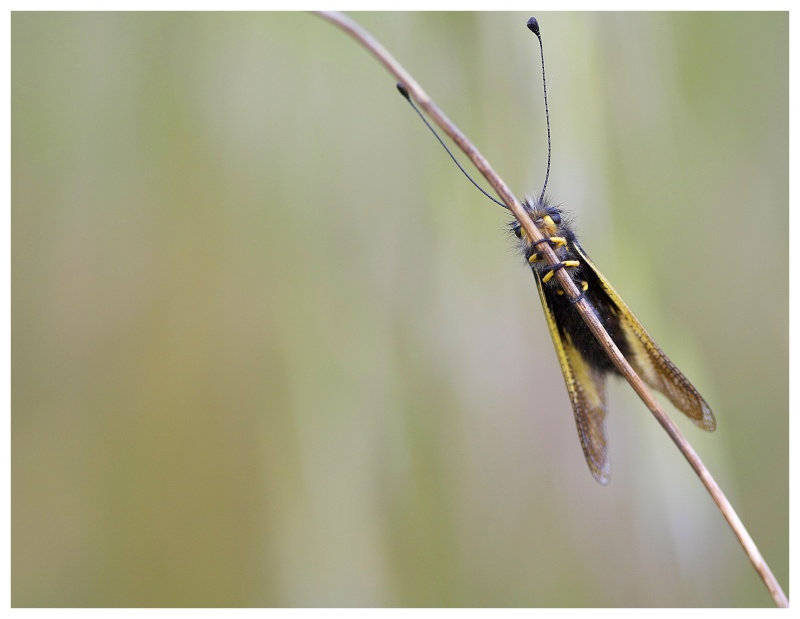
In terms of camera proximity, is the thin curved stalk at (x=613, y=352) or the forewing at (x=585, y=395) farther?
the forewing at (x=585, y=395)

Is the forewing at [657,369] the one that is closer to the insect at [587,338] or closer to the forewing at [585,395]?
the insect at [587,338]

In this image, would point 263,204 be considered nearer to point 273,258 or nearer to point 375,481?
point 273,258

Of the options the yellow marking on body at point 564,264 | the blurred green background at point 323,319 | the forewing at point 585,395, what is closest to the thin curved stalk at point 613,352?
the yellow marking on body at point 564,264

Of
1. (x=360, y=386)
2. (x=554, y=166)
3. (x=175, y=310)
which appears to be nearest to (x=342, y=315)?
(x=360, y=386)

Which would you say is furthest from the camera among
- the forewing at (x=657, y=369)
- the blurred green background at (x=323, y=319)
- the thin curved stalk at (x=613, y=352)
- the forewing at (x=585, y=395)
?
the blurred green background at (x=323, y=319)

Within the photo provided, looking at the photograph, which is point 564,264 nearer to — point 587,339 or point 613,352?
point 587,339

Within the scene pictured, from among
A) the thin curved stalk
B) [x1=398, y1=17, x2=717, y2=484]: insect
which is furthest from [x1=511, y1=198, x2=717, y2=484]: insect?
the thin curved stalk

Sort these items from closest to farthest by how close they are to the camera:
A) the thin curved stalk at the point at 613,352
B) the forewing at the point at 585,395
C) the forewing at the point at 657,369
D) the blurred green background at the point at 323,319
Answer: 1. the thin curved stalk at the point at 613,352
2. the forewing at the point at 657,369
3. the forewing at the point at 585,395
4. the blurred green background at the point at 323,319
